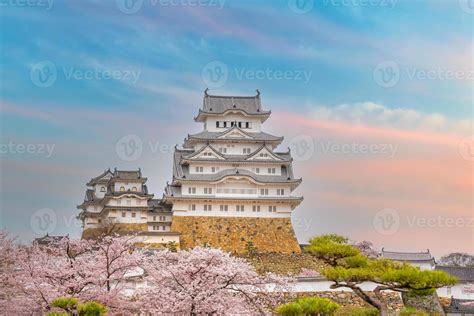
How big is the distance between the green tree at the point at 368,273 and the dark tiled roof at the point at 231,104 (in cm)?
3119

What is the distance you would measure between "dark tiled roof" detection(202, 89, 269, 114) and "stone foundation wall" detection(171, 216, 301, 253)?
30.5ft

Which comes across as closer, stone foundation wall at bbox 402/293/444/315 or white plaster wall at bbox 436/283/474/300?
stone foundation wall at bbox 402/293/444/315

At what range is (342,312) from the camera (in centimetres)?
3359

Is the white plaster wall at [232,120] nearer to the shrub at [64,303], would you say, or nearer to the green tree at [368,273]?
the green tree at [368,273]

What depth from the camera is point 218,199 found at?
55406mm

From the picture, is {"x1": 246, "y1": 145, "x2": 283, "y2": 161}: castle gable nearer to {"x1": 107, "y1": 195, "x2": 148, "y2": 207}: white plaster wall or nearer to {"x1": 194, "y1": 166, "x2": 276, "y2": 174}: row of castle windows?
{"x1": 194, "y1": 166, "x2": 276, "y2": 174}: row of castle windows

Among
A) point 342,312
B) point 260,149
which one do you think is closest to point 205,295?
point 342,312

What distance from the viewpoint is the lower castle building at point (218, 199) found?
54.7m

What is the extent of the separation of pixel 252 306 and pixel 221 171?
29103 millimetres

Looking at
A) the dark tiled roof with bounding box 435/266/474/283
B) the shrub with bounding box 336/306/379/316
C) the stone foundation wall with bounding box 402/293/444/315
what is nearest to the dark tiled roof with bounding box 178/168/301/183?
the dark tiled roof with bounding box 435/266/474/283

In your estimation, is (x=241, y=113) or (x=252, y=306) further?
(x=241, y=113)

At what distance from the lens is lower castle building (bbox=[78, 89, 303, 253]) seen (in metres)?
54.7

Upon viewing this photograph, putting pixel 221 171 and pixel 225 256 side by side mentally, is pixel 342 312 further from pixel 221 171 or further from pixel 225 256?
pixel 221 171

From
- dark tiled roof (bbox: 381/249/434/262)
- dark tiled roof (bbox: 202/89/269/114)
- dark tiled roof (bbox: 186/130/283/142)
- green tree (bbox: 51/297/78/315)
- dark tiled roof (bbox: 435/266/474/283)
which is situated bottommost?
green tree (bbox: 51/297/78/315)
